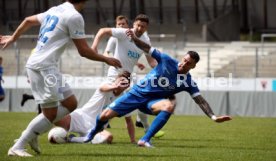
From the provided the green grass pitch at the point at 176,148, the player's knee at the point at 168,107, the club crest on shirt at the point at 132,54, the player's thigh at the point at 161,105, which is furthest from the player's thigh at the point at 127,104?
the club crest on shirt at the point at 132,54

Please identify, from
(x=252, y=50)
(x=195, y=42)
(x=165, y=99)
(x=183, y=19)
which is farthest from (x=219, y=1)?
(x=165, y=99)

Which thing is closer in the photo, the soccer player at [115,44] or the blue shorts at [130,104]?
the blue shorts at [130,104]

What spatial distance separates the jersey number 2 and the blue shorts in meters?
2.34

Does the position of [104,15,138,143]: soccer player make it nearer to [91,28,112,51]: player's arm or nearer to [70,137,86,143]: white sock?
[91,28,112,51]: player's arm

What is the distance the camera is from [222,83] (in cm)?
2900

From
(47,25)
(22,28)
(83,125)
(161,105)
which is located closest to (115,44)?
(83,125)

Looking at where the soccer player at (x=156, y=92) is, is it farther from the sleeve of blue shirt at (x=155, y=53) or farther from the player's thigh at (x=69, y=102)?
the player's thigh at (x=69, y=102)

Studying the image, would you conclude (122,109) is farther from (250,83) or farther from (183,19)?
(183,19)

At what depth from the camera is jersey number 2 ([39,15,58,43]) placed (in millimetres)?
10430

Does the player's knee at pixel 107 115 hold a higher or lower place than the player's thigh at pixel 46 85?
lower

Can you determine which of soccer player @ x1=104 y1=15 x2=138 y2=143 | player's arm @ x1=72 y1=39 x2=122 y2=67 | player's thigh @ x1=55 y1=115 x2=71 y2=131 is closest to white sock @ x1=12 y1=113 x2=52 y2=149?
player's arm @ x1=72 y1=39 x2=122 y2=67

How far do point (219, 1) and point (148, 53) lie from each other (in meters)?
33.0

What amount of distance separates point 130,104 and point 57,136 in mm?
1485

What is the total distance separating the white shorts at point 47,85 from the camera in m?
10.4
